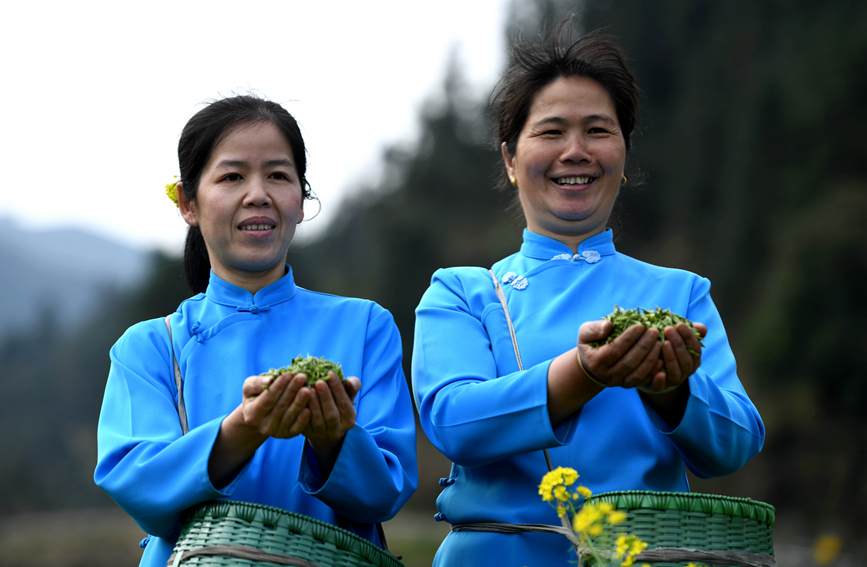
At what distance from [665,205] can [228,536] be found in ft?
61.5

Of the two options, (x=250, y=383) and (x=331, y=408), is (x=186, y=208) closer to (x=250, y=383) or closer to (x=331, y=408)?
(x=250, y=383)

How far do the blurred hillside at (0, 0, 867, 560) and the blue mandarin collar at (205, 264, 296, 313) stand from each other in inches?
41.0

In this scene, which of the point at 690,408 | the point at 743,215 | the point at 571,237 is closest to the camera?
the point at 690,408

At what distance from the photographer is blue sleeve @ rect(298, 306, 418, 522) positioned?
7.80 ft

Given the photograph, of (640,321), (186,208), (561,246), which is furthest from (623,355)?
(186,208)

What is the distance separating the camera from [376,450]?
7.86ft

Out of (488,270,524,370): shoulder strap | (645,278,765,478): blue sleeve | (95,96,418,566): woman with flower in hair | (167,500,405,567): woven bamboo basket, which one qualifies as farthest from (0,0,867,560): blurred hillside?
(167,500,405,567): woven bamboo basket

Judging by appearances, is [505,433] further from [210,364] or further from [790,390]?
[790,390]

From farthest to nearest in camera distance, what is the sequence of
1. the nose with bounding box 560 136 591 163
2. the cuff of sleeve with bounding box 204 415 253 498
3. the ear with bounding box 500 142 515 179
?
the ear with bounding box 500 142 515 179
the nose with bounding box 560 136 591 163
the cuff of sleeve with bounding box 204 415 253 498

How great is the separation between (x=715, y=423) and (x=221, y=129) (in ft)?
5.87

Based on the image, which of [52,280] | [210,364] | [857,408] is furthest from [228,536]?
[52,280]

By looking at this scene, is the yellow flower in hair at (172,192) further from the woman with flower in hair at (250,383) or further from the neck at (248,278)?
the neck at (248,278)

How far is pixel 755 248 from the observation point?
1453 cm

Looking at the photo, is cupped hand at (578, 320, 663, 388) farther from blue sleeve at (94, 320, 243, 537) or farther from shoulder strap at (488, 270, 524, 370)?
blue sleeve at (94, 320, 243, 537)
